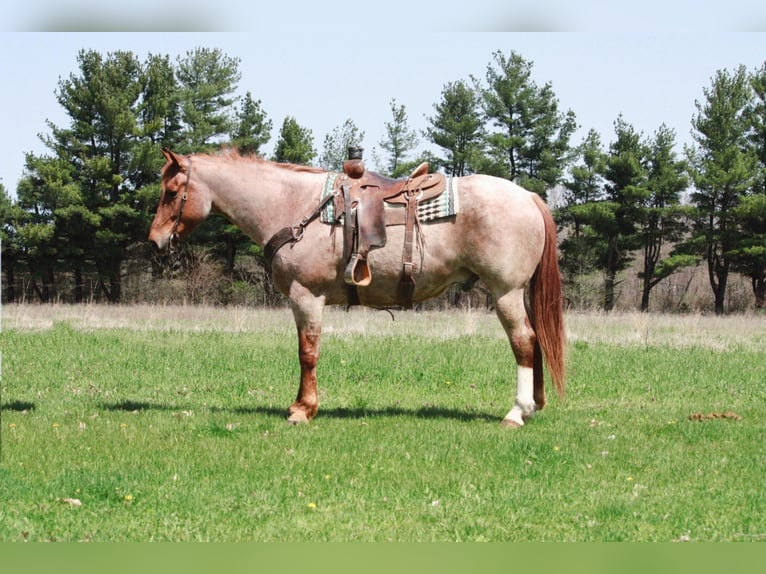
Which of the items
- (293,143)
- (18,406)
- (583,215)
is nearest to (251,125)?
(293,143)

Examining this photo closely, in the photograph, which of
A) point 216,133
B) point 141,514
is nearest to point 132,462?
point 141,514

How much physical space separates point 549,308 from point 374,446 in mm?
2357

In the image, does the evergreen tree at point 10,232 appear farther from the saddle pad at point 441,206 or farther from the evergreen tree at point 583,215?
the saddle pad at point 441,206

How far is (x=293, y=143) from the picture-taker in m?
37.9

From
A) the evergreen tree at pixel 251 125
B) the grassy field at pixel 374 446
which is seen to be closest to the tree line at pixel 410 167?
the evergreen tree at pixel 251 125

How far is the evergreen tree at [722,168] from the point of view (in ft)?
123

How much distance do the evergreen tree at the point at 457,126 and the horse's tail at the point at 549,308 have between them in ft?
106

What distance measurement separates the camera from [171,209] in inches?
328

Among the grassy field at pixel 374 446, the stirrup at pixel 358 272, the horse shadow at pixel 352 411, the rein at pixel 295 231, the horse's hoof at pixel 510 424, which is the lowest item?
the horse shadow at pixel 352 411

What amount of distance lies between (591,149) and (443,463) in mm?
35513

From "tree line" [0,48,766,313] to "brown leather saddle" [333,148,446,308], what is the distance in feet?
90.3

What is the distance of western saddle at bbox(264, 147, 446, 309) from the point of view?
7.82 m

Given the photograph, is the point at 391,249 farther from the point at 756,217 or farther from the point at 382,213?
the point at 756,217

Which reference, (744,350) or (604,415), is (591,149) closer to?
(744,350)
